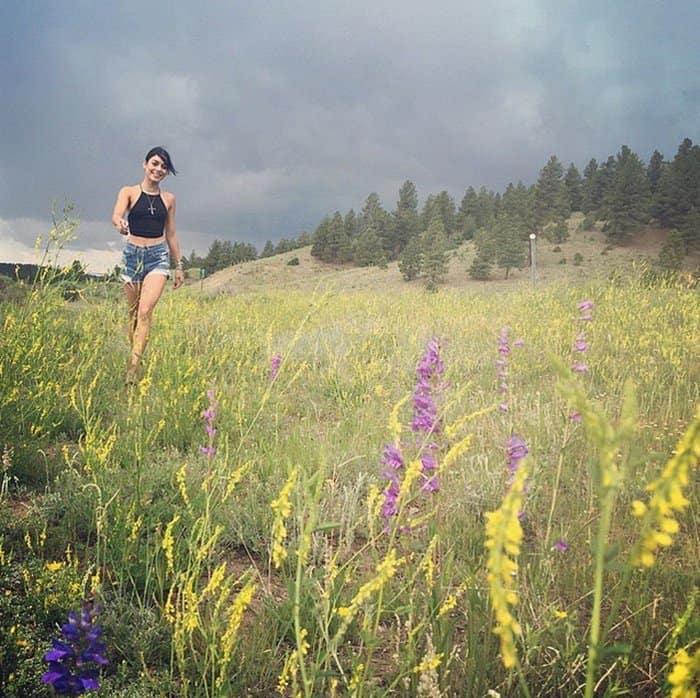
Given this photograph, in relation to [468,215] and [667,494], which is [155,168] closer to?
[667,494]

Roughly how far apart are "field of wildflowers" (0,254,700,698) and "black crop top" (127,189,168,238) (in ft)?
4.47

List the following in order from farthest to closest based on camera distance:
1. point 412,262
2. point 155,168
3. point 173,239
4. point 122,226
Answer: point 412,262 < point 173,239 < point 155,168 < point 122,226

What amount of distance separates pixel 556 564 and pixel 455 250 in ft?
188

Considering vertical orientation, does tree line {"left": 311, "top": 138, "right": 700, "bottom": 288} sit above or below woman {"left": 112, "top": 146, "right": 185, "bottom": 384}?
above

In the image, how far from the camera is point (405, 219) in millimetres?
74562

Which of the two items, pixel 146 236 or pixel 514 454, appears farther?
pixel 146 236

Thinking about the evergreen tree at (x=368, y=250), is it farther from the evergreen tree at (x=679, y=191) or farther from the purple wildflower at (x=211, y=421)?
the purple wildflower at (x=211, y=421)

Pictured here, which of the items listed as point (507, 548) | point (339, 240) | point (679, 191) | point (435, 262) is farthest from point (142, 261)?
point (339, 240)

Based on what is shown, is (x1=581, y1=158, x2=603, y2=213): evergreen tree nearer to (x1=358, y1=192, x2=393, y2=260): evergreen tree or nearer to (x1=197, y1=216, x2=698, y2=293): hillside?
(x1=197, y1=216, x2=698, y2=293): hillside

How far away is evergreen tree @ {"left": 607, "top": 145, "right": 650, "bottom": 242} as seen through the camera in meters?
50.6

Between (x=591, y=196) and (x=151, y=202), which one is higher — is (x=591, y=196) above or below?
above

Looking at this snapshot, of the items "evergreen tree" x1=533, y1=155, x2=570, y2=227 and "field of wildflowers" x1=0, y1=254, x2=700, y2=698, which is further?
"evergreen tree" x1=533, y1=155, x2=570, y2=227

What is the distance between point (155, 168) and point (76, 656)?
5151 millimetres

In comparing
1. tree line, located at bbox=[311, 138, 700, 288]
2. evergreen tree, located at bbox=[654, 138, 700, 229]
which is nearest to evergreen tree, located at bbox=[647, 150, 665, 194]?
tree line, located at bbox=[311, 138, 700, 288]
